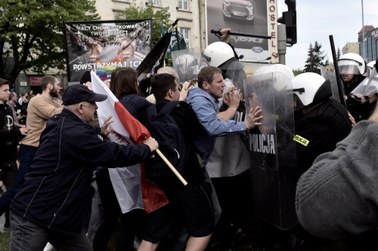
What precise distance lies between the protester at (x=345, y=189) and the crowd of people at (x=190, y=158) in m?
1.19

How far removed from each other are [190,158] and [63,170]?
3.51 feet

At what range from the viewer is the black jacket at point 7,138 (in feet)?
18.2

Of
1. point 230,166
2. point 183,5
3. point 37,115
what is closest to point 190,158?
point 230,166

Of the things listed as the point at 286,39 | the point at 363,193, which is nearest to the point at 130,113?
the point at 363,193

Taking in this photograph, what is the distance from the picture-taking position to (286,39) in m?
9.38

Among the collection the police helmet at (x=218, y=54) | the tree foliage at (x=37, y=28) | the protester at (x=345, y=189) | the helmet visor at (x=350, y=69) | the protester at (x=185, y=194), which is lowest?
the protester at (x=185, y=194)

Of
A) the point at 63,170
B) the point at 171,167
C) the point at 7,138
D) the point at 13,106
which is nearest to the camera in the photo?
the point at 63,170

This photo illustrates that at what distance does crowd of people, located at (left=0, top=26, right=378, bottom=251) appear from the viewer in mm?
3295

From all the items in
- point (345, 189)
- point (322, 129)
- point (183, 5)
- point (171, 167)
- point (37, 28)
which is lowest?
point (171, 167)

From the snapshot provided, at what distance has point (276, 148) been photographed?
3.77 m

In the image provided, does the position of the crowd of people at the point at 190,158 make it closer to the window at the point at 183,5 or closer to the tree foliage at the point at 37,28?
the tree foliage at the point at 37,28

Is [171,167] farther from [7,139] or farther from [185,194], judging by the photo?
[7,139]

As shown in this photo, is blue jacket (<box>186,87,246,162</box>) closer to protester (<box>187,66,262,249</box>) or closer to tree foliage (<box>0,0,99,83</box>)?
protester (<box>187,66,262,249</box>)

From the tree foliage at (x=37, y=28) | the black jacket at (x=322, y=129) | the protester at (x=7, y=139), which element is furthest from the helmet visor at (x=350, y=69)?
the tree foliage at (x=37, y=28)
